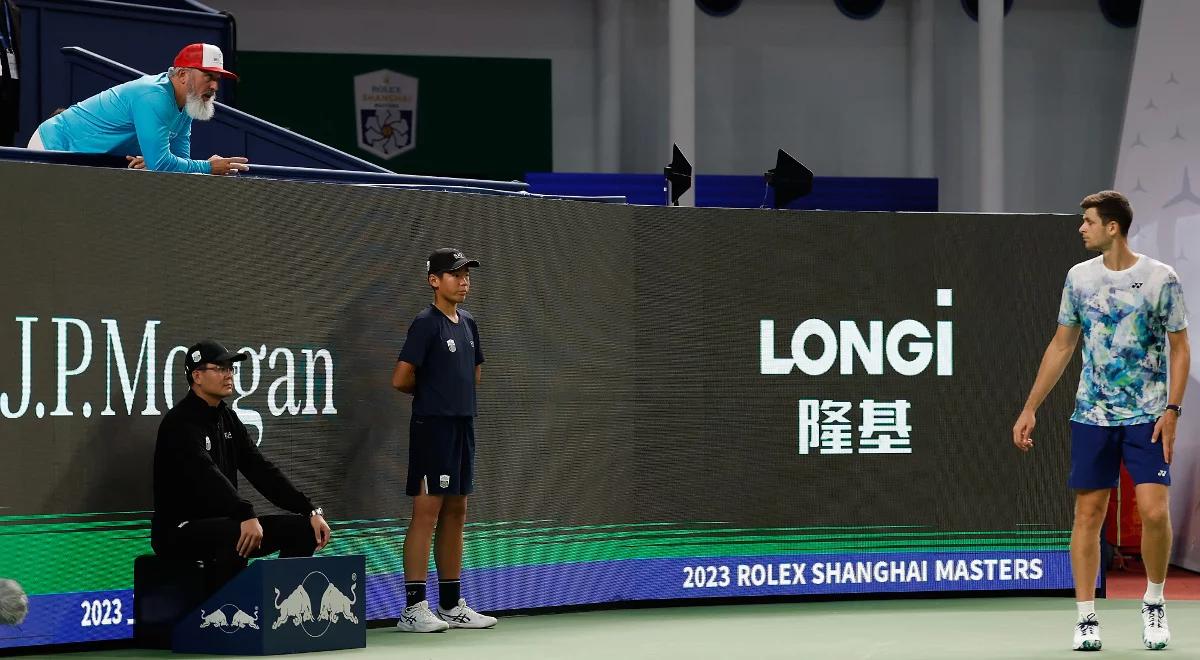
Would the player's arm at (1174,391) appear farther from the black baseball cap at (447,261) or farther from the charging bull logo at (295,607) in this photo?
the charging bull logo at (295,607)

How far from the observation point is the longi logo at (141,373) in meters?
7.18

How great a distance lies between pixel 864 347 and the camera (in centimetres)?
976

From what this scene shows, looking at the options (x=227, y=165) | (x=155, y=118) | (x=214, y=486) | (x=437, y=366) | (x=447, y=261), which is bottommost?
(x=214, y=486)

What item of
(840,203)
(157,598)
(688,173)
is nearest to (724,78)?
(840,203)

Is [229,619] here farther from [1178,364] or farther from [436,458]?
[1178,364]

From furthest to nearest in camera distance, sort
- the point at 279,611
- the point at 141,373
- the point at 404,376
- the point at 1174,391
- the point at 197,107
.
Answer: the point at 197,107
the point at 404,376
the point at 141,373
the point at 1174,391
the point at 279,611

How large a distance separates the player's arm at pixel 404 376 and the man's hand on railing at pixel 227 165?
1231mm

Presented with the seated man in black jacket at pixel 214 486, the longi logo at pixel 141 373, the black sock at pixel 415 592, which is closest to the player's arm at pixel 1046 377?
the black sock at pixel 415 592

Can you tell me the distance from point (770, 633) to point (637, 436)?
1560 mm

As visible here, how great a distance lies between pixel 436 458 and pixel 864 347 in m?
2.92

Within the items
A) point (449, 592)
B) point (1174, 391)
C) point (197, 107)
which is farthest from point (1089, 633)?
point (197, 107)

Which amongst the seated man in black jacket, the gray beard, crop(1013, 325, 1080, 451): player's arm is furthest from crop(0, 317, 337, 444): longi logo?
crop(1013, 325, 1080, 451): player's arm

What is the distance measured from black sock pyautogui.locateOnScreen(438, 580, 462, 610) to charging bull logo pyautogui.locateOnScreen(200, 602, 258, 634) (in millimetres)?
1418

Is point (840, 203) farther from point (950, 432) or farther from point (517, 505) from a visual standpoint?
point (517, 505)
